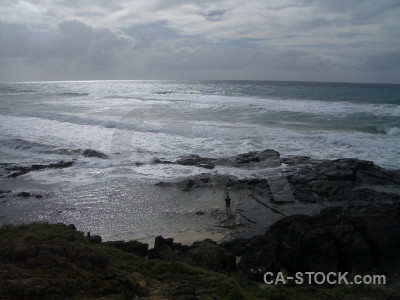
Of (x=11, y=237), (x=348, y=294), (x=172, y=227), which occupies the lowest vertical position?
(x=172, y=227)

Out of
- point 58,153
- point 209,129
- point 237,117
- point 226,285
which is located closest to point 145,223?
point 226,285

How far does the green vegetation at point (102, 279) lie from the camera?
4.42m

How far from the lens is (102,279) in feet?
16.0

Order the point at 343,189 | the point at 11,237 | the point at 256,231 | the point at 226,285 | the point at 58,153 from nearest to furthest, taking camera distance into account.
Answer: the point at 226,285, the point at 11,237, the point at 256,231, the point at 343,189, the point at 58,153

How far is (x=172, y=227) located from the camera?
395 inches

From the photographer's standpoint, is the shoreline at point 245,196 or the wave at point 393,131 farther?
the wave at point 393,131

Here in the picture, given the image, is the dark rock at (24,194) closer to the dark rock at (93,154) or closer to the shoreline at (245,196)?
the shoreline at (245,196)

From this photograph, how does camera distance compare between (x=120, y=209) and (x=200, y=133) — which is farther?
(x=200, y=133)

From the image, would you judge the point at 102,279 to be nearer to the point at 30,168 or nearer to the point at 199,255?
the point at 199,255

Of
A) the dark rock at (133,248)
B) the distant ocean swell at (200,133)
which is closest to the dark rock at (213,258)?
the dark rock at (133,248)

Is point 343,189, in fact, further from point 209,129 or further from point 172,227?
point 209,129

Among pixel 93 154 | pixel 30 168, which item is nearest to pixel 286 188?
pixel 93 154

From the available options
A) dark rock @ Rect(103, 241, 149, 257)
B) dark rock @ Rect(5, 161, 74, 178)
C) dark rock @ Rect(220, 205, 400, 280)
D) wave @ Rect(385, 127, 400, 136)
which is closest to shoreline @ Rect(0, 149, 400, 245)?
dark rock @ Rect(5, 161, 74, 178)

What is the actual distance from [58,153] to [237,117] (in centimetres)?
1836
